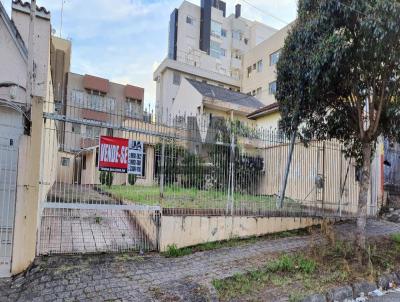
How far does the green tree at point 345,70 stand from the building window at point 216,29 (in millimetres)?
38931

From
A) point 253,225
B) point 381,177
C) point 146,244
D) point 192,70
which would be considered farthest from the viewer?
point 192,70

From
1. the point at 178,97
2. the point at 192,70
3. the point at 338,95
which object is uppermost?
the point at 192,70

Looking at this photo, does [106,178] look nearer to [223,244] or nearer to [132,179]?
→ [132,179]

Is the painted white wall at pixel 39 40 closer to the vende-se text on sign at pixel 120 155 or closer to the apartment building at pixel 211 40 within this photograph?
the vende-se text on sign at pixel 120 155

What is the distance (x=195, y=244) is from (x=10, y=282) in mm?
3581

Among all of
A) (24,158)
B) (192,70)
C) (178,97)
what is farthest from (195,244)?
(192,70)

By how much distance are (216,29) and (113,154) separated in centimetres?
4180

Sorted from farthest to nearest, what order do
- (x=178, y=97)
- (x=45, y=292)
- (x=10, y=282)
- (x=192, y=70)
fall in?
(x=192, y=70), (x=178, y=97), (x=10, y=282), (x=45, y=292)

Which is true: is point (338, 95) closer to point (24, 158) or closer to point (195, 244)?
point (195, 244)

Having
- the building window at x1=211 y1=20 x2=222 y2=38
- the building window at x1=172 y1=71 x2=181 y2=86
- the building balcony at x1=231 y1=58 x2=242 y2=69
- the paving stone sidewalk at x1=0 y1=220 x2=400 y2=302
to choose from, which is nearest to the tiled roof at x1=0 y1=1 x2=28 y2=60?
the paving stone sidewalk at x1=0 y1=220 x2=400 y2=302

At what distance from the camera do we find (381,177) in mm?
11734

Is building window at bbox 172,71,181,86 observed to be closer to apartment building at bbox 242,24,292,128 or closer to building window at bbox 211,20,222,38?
apartment building at bbox 242,24,292,128

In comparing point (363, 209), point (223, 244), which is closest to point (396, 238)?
point (363, 209)

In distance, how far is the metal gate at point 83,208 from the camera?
6352mm
